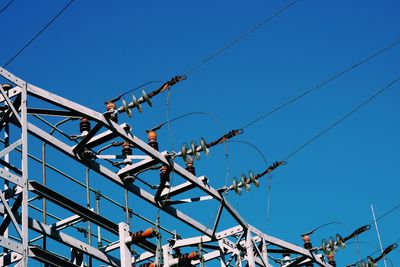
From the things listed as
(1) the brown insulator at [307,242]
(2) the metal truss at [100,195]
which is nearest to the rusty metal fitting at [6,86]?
(2) the metal truss at [100,195]

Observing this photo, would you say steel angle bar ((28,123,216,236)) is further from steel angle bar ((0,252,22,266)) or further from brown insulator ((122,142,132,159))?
steel angle bar ((0,252,22,266))

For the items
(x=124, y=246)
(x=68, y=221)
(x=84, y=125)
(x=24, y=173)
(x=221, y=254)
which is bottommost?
(x=124, y=246)

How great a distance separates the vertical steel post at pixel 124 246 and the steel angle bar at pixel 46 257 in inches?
32.2

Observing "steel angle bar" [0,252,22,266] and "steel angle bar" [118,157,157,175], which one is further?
"steel angle bar" [118,157,157,175]

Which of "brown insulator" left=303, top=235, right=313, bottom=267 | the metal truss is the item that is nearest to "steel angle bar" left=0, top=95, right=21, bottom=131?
the metal truss

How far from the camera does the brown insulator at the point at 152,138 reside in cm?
1529

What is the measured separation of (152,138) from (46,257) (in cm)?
299

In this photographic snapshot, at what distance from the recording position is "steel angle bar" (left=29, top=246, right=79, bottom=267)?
43.0 ft

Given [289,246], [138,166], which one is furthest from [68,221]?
[289,246]

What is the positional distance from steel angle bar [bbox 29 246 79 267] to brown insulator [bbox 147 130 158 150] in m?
2.53

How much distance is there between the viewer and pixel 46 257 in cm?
1339

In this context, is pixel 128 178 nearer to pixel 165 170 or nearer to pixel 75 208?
pixel 165 170

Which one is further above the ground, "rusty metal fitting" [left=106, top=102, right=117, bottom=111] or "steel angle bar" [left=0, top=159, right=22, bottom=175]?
"rusty metal fitting" [left=106, top=102, right=117, bottom=111]

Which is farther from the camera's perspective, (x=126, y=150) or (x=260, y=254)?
(x=260, y=254)
